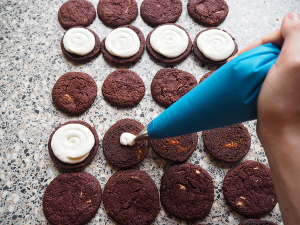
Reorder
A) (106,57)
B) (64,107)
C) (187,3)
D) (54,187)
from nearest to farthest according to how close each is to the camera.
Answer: (54,187) < (64,107) < (106,57) < (187,3)

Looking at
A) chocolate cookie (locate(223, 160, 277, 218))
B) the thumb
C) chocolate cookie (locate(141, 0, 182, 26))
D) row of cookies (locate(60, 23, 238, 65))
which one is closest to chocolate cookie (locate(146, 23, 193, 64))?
row of cookies (locate(60, 23, 238, 65))

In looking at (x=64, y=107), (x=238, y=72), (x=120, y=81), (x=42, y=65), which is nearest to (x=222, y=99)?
(x=238, y=72)

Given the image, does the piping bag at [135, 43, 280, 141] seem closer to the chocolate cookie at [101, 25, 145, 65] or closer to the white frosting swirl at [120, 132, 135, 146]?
the white frosting swirl at [120, 132, 135, 146]

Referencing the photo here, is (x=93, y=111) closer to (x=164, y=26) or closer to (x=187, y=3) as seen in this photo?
(x=164, y=26)

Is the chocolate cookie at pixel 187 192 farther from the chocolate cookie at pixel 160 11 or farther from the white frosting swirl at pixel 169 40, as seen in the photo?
the chocolate cookie at pixel 160 11

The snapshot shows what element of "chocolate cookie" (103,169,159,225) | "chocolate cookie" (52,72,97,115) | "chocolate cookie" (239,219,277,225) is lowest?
"chocolate cookie" (239,219,277,225)

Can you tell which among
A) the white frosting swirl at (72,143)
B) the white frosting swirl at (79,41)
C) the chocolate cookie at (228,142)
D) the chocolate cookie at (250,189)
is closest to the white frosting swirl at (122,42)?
the white frosting swirl at (79,41)
